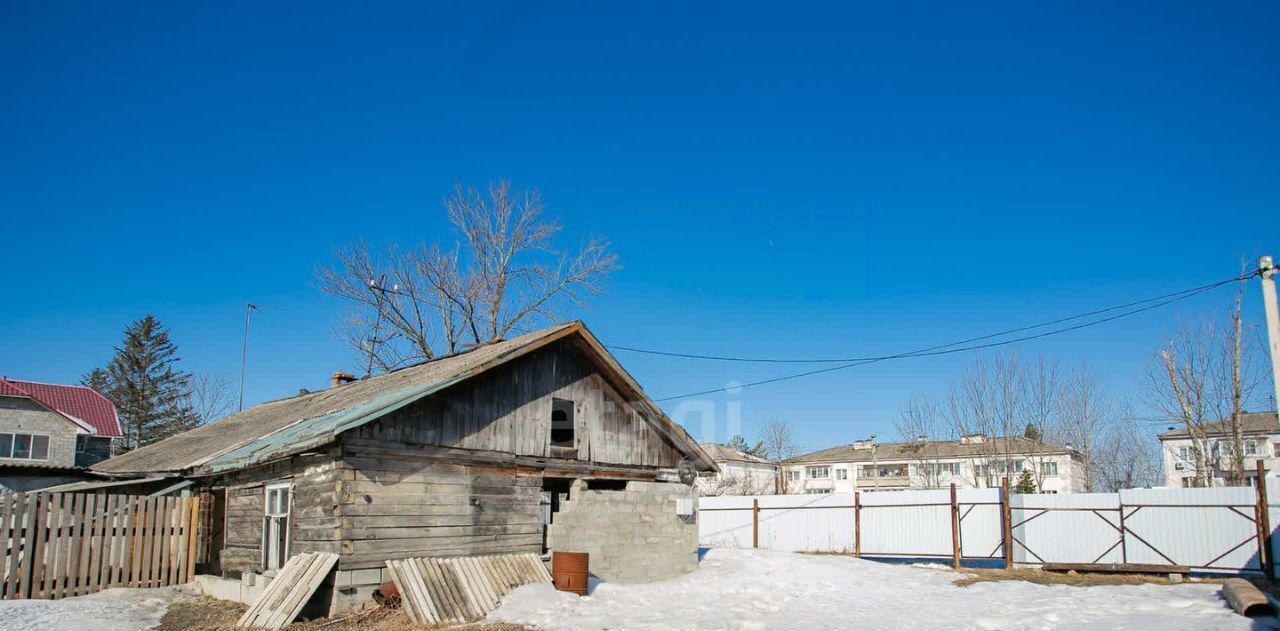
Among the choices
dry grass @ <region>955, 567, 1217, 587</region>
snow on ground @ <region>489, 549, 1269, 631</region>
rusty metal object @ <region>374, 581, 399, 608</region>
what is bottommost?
dry grass @ <region>955, 567, 1217, 587</region>

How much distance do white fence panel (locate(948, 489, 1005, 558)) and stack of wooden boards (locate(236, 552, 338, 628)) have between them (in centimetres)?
1735

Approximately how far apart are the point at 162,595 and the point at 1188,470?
212ft

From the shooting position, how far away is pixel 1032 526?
73.4ft

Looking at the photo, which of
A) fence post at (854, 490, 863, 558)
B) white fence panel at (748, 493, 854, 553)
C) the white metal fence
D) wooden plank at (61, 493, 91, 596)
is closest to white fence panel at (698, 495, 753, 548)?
the white metal fence

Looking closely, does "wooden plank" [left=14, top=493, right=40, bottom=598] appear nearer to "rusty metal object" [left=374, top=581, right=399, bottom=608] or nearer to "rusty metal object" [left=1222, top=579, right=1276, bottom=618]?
"rusty metal object" [left=374, top=581, right=399, bottom=608]

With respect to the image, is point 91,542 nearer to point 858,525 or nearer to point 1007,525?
point 858,525

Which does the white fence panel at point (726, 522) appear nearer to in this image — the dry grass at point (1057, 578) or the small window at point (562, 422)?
the dry grass at point (1057, 578)

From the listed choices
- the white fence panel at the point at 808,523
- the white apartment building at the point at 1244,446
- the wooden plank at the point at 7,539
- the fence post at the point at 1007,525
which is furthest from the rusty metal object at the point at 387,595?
the white apartment building at the point at 1244,446

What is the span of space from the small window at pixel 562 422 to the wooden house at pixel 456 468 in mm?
33

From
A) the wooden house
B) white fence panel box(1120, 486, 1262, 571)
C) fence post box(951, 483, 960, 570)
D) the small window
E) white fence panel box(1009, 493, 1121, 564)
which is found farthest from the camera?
fence post box(951, 483, 960, 570)

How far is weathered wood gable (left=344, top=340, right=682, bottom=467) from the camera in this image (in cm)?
1528

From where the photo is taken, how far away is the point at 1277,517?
Result: 1877 cm

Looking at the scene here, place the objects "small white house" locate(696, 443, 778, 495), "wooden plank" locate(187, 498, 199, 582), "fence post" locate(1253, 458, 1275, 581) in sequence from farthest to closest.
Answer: "small white house" locate(696, 443, 778, 495), "fence post" locate(1253, 458, 1275, 581), "wooden plank" locate(187, 498, 199, 582)

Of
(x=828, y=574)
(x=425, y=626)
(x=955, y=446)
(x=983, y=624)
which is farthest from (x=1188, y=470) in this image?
(x=425, y=626)
